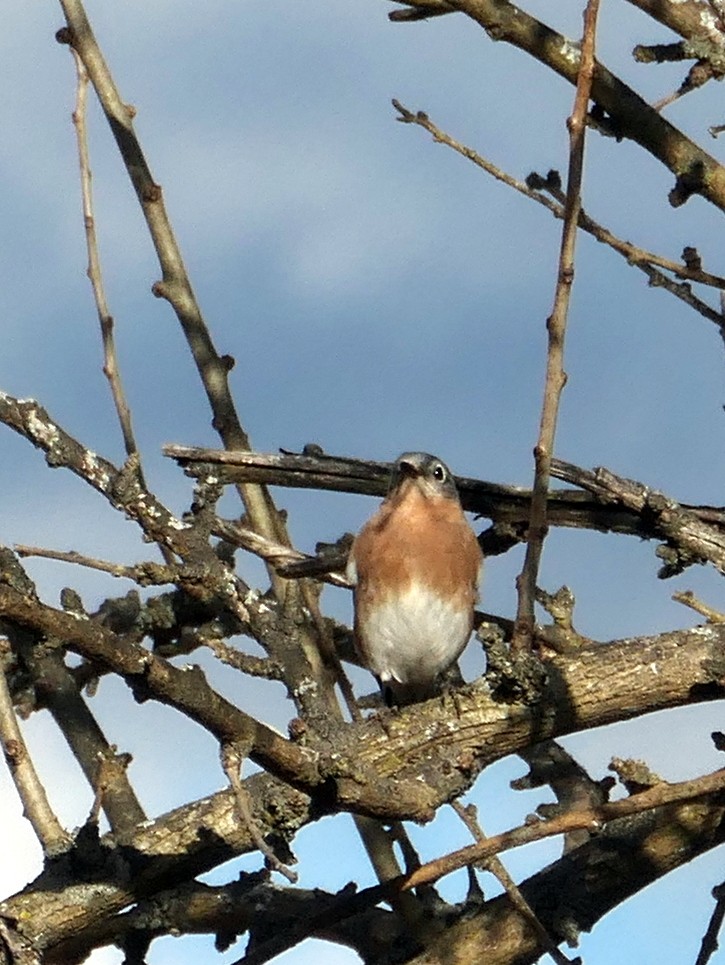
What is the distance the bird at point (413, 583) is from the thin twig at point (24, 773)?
3.36 meters

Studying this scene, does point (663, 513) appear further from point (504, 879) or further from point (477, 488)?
point (504, 879)

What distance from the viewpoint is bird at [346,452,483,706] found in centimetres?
721

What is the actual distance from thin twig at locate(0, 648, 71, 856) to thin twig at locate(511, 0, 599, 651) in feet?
4.25

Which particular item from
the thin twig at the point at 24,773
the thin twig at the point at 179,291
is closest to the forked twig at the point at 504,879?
the thin twig at the point at 24,773

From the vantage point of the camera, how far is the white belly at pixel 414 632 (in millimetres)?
7207

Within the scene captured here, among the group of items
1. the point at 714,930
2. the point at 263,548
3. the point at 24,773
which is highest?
the point at 263,548

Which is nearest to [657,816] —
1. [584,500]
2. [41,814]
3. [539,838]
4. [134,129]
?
[584,500]

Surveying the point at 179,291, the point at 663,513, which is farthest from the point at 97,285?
the point at 663,513

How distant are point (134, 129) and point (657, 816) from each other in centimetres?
319

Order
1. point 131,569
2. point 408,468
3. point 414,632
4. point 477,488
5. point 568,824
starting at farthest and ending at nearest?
point 414,632
point 408,468
point 477,488
point 131,569
point 568,824

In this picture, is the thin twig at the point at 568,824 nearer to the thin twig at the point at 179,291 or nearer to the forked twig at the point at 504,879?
the forked twig at the point at 504,879

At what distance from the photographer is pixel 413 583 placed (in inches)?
285

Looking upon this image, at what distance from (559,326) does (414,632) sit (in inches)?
141

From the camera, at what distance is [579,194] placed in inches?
150
